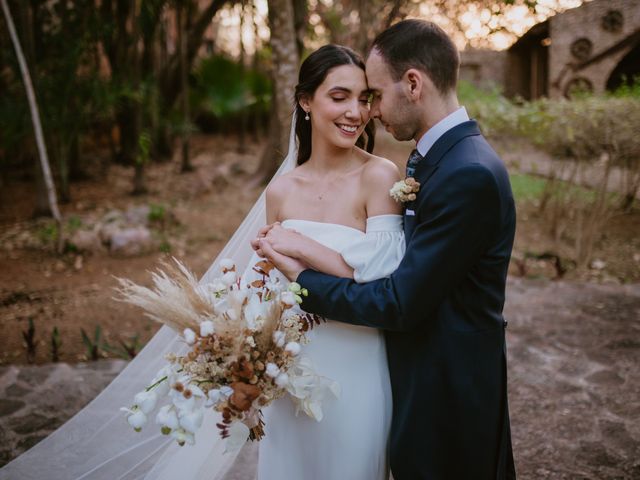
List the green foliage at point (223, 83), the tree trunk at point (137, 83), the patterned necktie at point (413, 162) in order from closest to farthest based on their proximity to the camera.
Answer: the patterned necktie at point (413, 162)
the tree trunk at point (137, 83)
the green foliage at point (223, 83)

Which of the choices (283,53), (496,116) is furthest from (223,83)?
(283,53)

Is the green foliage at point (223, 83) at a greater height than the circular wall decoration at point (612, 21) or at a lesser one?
lesser

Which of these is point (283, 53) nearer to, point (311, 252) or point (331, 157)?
point (331, 157)

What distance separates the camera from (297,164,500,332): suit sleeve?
166cm

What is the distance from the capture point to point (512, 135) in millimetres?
8656

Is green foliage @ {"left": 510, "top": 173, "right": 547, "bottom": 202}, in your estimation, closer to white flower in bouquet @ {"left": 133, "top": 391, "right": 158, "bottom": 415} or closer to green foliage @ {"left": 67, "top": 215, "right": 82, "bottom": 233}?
green foliage @ {"left": 67, "top": 215, "right": 82, "bottom": 233}

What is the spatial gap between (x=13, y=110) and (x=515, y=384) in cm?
809

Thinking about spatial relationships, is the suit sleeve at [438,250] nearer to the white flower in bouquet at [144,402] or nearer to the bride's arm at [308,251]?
the bride's arm at [308,251]

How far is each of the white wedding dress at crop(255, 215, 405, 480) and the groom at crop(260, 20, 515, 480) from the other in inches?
4.8

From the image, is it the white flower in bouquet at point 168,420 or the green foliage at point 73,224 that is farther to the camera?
the green foliage at point 73,224

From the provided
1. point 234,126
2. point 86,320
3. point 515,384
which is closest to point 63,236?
point 86,320

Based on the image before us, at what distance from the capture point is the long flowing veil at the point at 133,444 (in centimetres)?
256

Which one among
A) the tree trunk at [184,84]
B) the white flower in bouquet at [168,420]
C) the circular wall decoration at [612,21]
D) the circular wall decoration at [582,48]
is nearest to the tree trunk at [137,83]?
the tree trunk at [184,84]

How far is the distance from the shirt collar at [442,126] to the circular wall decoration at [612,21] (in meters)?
11.1
